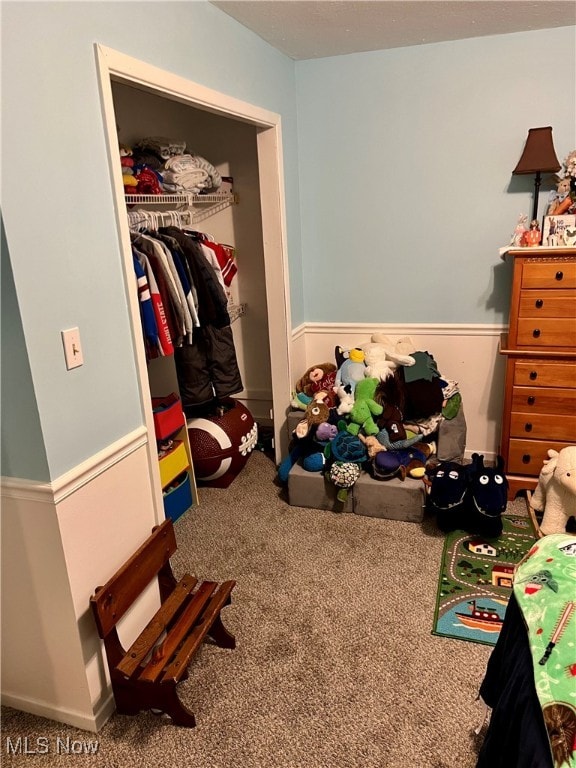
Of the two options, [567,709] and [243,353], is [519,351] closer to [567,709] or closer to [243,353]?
[243,353]

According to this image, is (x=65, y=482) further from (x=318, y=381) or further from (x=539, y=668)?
(x=318, y=381)

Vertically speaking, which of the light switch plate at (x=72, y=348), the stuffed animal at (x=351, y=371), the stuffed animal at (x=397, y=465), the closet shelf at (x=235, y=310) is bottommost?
the stuffed animal at (x=397, y=465)

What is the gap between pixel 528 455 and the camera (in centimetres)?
282

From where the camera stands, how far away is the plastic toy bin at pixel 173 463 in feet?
8.89

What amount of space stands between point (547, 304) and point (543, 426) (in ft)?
2.01

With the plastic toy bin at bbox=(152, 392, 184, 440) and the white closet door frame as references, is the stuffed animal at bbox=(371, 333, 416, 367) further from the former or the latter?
the plastic toy bin at bbox=(152, 392, 184, 440)

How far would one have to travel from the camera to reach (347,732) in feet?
5.50

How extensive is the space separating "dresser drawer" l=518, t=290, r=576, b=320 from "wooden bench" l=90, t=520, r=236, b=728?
6.20ft

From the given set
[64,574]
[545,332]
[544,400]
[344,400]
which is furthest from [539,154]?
[64,574]

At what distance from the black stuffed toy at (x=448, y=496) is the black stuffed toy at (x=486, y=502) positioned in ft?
0.11

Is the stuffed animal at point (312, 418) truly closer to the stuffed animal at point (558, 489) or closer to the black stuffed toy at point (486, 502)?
the black stuffed toy at point (486, 502)

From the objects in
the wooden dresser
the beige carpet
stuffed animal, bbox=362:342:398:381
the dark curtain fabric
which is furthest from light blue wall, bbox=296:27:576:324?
the dark curtain fabric

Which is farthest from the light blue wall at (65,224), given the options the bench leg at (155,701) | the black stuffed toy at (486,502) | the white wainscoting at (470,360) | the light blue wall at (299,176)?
the white wainscoting at (470,360)

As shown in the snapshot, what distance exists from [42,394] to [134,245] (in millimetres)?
1105
